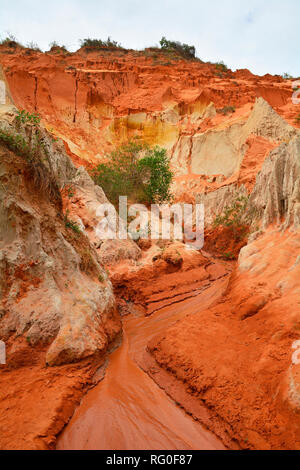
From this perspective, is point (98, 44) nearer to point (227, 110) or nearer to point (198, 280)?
point (227, 110)

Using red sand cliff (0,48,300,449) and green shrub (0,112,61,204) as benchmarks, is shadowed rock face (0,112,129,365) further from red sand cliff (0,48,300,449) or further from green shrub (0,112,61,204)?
red sand cliff (0,48,300,449)

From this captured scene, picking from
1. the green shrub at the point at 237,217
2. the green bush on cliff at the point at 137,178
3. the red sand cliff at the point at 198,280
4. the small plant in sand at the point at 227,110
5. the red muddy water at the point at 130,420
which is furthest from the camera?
the small plant in sand at the point at 227,110

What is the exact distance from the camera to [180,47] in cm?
3622

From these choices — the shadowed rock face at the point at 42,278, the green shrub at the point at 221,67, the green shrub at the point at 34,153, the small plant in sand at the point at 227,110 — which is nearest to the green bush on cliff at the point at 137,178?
the green shrub at the point at 34,153

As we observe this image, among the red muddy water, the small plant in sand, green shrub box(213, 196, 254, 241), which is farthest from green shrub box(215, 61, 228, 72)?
the red muddy water

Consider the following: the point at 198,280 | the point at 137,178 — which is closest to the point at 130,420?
the point at 198,280

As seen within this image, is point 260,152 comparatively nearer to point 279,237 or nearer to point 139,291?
point 279,237

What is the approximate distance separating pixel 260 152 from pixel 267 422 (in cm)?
1558

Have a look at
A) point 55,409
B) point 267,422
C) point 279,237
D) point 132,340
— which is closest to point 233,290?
point 279,237

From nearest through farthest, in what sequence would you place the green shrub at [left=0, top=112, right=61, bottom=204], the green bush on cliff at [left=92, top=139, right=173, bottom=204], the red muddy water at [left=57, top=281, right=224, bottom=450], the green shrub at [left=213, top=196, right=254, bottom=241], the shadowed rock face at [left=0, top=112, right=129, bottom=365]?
the red muddy water at [left=57, top=281, right=224, bottom=450] < the shadowed rock face at [left=0, top=112, right=129, bottom=365] < the green shrub at [left=0, top=112, right=61, bottom=204] < the green shrub at [left=213, top=196, right=254, bottom=241] < the green bush on cliff at [left=92, top=139, right=173, bottom=204]

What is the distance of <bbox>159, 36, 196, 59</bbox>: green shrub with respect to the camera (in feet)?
116

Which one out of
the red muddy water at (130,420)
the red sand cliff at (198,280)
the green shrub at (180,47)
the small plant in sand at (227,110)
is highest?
the green shrub at (180,47)

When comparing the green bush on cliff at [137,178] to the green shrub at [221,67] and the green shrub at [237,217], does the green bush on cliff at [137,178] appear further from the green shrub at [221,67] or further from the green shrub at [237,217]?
the green shrub at [221,67]

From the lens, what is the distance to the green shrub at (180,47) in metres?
35.4
